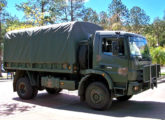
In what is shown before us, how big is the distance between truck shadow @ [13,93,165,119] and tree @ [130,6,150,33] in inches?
1874

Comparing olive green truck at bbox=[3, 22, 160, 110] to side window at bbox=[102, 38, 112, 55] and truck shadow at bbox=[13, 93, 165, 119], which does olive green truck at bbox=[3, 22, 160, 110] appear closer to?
side window at bbox=[102, 38, 112, 55]

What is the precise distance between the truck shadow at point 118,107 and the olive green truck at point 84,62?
0.37m

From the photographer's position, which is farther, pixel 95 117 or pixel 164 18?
pixel 164 18

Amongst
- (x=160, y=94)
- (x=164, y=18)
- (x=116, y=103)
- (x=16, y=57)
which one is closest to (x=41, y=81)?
(x=16, y=57)

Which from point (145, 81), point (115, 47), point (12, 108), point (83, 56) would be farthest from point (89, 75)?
point (12, 108)

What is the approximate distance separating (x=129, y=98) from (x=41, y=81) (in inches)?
154

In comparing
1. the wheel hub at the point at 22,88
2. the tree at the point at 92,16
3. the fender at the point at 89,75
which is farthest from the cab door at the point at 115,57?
the tree at the point at 92,16

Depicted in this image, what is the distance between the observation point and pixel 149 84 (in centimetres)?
821

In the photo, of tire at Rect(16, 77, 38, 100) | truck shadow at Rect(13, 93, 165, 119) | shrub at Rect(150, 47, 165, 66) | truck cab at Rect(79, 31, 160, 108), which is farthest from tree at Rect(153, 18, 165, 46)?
truck cab at Rect(79, 31, 160, 108)

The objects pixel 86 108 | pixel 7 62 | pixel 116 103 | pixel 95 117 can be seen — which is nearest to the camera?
pixel 95 117

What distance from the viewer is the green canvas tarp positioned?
905 centimetres

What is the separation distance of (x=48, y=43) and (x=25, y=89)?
257 cm

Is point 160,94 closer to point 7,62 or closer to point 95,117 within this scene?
point 95,117

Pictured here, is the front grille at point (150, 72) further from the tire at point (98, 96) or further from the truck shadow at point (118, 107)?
the tire at point (98, 96)
